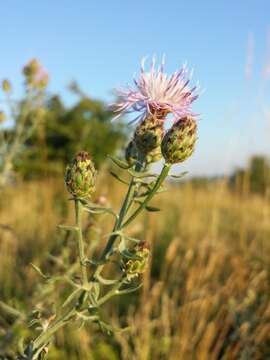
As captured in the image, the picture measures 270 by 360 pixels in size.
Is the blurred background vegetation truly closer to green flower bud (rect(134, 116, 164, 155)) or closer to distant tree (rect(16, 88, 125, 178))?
green flower bud (rect(134, 116, 164, 155))

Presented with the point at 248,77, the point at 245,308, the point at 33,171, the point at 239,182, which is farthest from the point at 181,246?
the point at 33,171

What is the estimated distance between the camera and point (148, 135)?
882 millimetres

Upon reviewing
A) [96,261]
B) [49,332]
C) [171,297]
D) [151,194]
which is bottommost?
[171,297]

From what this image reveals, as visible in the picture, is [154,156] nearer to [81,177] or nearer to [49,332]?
[81,177]

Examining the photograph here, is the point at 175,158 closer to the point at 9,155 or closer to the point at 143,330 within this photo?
the point at 9,155

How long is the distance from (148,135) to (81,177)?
0.49 feet

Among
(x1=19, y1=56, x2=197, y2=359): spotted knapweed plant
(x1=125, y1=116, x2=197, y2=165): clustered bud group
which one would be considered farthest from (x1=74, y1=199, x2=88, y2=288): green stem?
(x1=125, y1=116, x2=197, y2=165): clustered bud group

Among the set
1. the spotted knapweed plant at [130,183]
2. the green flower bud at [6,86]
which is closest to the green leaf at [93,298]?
the spotted knapweed plant at [130,183]

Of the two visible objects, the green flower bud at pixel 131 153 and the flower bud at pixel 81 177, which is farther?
the green flower bud at pixel 131 153

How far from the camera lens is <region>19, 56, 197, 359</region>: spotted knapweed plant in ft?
2.46

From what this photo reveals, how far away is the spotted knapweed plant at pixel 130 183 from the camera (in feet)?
2.46

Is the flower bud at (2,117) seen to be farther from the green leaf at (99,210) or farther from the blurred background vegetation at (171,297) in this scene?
the green leaf at (99,210)

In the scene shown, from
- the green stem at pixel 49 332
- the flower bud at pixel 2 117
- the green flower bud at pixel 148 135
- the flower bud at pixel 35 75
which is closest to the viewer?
the green stem at pixel 49 332

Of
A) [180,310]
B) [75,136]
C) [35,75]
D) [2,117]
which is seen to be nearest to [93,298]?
[2,117]
